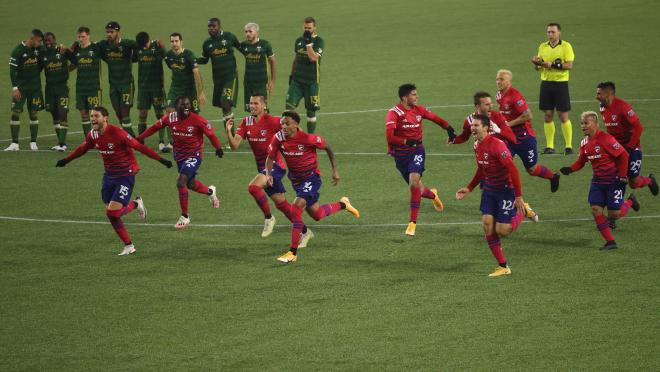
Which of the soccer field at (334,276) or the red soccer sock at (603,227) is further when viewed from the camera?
the red soccer sock at (603,227)

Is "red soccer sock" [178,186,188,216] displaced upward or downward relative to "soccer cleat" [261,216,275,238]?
upward

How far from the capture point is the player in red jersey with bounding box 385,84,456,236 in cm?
1841

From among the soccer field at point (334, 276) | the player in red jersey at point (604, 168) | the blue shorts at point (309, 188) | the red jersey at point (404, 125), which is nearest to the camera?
the soccer field at point (334, 276)

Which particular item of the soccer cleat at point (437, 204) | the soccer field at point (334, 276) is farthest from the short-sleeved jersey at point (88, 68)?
the soccer cleat at point (437, 204)

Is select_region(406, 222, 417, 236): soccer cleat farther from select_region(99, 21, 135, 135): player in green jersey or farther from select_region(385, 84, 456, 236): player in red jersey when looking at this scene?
select_region(99, 21, 135, 135): player in green jersey

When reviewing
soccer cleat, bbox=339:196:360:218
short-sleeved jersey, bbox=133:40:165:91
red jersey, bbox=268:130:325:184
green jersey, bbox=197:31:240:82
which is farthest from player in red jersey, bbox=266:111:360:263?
short-sleeved jersey, bbox=133:40:165:91

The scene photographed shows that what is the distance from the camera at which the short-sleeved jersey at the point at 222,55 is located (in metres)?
26.3

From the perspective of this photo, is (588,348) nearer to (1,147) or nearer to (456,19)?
(1,147)

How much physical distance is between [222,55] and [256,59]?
31.9 inches

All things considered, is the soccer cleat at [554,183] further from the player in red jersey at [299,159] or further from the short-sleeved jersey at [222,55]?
the short-sleeved jersey at [222,55]

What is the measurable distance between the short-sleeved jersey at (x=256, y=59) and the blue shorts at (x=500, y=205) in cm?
1121

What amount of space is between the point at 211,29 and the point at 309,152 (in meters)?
9.58

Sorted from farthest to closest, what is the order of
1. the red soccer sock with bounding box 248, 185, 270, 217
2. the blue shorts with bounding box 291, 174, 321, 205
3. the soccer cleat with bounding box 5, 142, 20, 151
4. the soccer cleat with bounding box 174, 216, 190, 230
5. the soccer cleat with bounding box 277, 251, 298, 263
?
the soccer cleat with bounding box 5, 142, 20, 151 < the soccer cleat with bounding box 174, 216, 190, 230 < the red soccer sock with bounding box 248, 185, 270, 217 < the blue shorts with bounding box 291, 174, 321, 205 < the soccer cleat with bounding box 277, 251, 298, 263

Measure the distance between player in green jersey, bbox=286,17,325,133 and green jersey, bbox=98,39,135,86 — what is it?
3.77 metres
